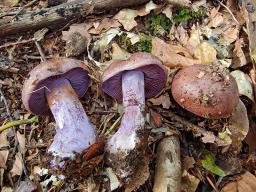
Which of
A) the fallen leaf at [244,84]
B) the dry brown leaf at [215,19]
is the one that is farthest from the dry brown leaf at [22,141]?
the dry brown leaf at [215,19]

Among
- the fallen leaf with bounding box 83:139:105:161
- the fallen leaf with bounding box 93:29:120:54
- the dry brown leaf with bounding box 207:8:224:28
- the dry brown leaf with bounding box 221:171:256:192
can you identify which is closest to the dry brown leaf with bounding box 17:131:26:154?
the fallen leaf with bounding box 83:139:105:161

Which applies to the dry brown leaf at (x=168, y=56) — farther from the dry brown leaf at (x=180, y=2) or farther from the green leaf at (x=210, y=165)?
the green leaf at (x=210, y=165)

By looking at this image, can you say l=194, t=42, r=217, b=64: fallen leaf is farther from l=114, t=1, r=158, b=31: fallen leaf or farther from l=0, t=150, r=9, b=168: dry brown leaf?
l=0, t=150, r=9, b=168: dry brown leaf

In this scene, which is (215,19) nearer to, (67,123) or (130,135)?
(130,135)

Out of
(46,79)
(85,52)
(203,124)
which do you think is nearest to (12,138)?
(46,79)

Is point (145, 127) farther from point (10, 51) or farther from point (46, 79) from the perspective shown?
point (10, 51)

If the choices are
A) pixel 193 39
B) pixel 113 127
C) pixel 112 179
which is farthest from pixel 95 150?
pixel 193 39
